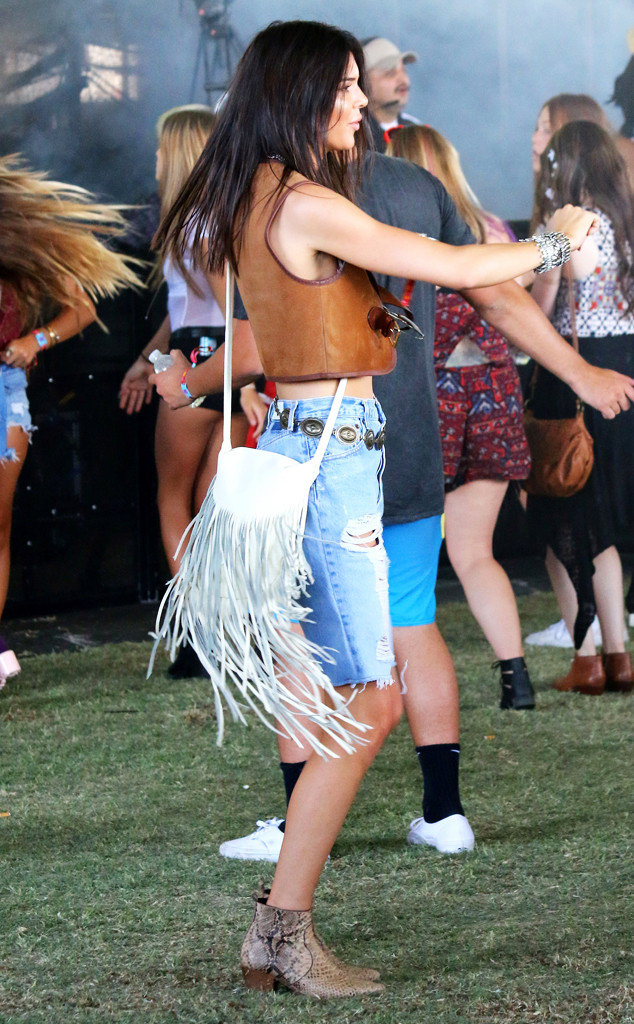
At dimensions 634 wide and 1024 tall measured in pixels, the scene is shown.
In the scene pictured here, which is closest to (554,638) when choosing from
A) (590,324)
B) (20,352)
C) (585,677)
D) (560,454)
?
(585,677)

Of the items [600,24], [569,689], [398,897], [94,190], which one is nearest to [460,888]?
[398,897]

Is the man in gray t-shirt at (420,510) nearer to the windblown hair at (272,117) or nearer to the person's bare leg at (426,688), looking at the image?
the person's bare leg at (426,688)

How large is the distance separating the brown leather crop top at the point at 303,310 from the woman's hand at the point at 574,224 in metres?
0.33

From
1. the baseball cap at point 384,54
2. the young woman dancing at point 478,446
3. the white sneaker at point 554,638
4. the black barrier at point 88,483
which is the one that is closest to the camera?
the young woman dancing at point 478,446

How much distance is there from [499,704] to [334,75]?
7.08 ft

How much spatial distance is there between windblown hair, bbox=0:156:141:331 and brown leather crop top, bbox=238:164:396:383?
7.10 ft

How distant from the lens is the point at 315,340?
1719 millimetres

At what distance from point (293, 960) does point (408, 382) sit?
42.9 inches

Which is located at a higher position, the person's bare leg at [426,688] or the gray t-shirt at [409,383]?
the gray t-shirt at [409,383]

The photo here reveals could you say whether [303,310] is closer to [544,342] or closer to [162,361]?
[162,361]

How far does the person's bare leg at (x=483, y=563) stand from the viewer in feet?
11.0

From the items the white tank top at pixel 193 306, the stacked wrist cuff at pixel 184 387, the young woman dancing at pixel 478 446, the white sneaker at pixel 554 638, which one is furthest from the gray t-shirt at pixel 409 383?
the white sneaker at pixel 554 638

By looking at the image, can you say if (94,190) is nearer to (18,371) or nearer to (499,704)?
(18,371)

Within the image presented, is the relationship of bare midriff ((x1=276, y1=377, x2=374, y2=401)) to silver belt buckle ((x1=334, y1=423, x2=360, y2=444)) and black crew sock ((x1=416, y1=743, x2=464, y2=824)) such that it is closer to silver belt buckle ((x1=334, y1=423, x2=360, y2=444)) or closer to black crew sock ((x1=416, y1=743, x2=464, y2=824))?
silver belt buckle ((x1=334, y1=423, x2=360, y2=444))
